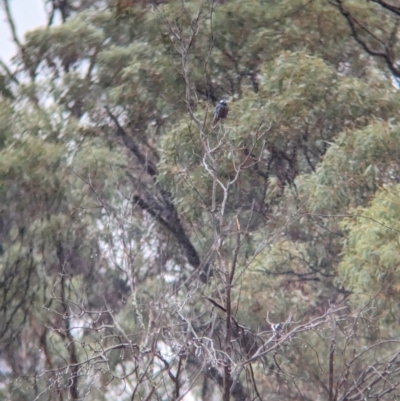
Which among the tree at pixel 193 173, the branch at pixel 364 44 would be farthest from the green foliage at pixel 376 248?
the branch at pixel 364 44

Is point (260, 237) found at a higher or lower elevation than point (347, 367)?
lower

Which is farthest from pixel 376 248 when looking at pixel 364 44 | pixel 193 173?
pixel 364 44

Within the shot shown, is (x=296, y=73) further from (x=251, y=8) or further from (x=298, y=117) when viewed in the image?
(x=251, y=8)

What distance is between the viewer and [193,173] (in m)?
5.02

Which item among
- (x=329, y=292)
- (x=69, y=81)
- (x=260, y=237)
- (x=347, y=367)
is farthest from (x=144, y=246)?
(x=347, y=367)

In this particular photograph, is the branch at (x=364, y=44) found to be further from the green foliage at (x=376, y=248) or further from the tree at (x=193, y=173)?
the green foliage at (x=376, y=248)

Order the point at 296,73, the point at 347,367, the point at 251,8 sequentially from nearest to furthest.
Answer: the point at 347,367
the point at 296,73
the point at 251,8

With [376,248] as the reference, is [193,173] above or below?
below

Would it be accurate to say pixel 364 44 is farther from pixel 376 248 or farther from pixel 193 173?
pixel 376 248

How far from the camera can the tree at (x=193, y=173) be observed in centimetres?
458

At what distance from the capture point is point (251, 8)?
565 centimetres

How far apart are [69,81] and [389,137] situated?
8.61ft

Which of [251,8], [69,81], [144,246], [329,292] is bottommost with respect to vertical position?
[329,292]

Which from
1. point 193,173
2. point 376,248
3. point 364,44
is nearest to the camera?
point 376,248
